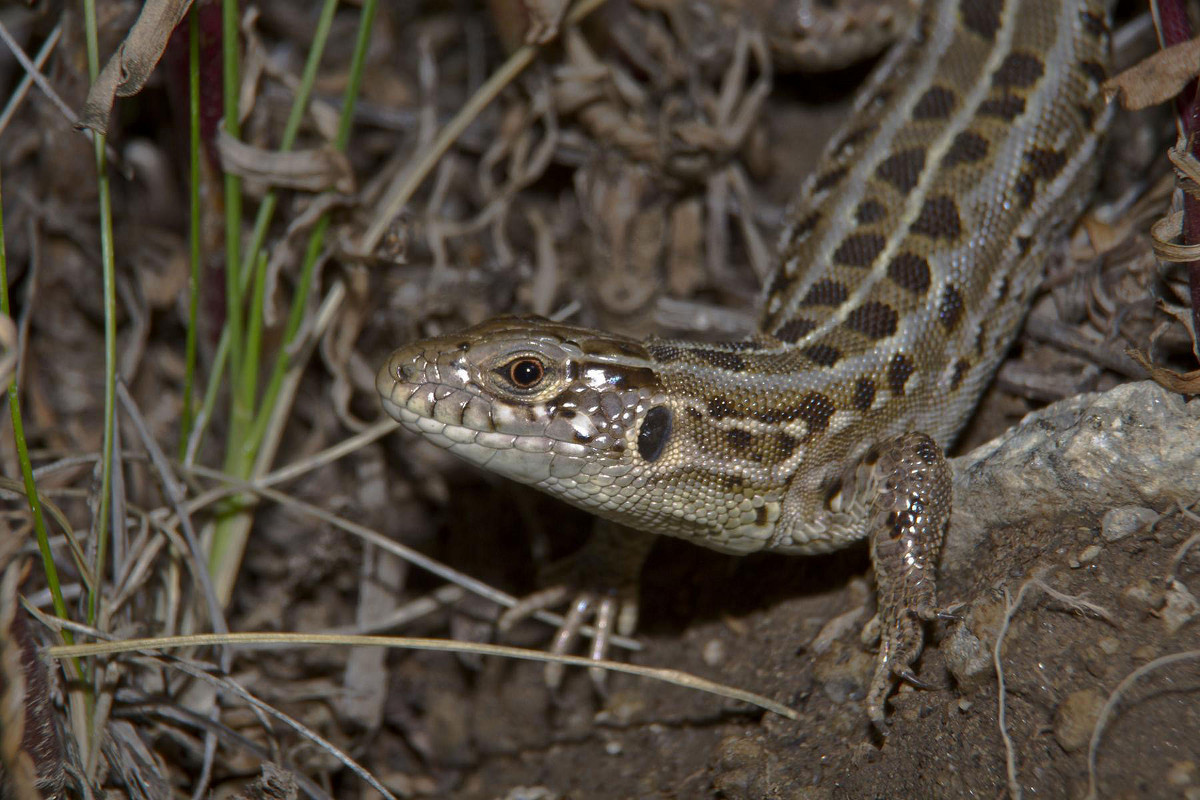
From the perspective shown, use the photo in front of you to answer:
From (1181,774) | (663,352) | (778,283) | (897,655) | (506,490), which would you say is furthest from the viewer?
(506,490)

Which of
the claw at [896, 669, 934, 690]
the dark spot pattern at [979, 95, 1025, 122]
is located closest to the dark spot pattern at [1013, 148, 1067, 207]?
the dark spot pattern at [979, 95, 1025, 122]

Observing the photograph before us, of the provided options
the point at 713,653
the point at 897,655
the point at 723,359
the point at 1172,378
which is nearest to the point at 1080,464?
the point at 1172,378

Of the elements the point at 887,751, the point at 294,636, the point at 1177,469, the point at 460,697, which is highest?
the point at 1177,469

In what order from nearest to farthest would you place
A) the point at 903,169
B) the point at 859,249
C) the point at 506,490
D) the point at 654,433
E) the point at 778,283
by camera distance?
the point at 654,433
the point at 859,249
the point at 903,169
the point at 778,283
the point at 506,490

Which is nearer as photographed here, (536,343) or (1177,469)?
(1177,469)

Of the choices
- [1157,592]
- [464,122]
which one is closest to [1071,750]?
[1157,592]

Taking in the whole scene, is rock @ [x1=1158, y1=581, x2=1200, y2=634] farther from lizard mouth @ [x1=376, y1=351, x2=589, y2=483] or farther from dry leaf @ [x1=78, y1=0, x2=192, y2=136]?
dry leaf @ [x1=78, y1=0, x2=192, y2=136]

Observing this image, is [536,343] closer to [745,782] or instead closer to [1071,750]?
[745,782]

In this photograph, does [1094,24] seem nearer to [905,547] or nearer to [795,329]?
[795,329]

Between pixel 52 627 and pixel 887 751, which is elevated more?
pixel 52 627
